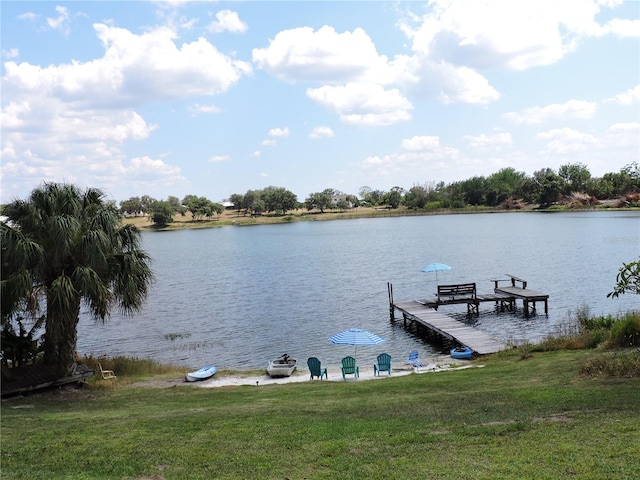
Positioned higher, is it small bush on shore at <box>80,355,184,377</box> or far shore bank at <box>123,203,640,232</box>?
far shore bank at <box>123,203,640,232</box>

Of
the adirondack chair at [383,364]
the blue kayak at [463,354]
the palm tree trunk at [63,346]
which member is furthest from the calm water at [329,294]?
the palm tree trunk at [63,346]

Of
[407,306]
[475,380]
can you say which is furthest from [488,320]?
[475,380]

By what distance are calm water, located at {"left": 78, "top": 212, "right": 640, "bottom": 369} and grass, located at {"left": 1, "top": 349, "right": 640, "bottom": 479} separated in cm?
1141

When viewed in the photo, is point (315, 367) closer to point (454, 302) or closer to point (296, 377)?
point (296, 377)

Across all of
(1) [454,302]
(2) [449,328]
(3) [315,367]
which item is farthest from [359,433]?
(1) [454,302]

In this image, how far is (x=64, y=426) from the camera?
453 inches

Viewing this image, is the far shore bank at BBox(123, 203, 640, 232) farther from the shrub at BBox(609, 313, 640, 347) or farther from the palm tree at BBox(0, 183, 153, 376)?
the palm tree at BBox(0, 183, 153, 376)

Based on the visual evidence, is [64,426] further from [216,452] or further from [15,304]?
[15,304]

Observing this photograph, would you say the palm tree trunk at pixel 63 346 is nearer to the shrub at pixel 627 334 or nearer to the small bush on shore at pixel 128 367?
the small bush on shore at pixel 128 367

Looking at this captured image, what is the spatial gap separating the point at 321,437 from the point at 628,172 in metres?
159

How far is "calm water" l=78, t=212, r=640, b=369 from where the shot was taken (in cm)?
2867

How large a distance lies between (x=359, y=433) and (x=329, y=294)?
32.9 metres

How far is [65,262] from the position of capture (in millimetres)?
17156

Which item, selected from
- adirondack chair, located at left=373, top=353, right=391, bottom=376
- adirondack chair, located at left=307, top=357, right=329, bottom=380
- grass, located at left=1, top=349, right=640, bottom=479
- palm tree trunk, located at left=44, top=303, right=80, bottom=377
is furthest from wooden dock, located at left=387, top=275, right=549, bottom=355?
palm tree trunk, located at left=44, top=303, right=80, bottom=377
